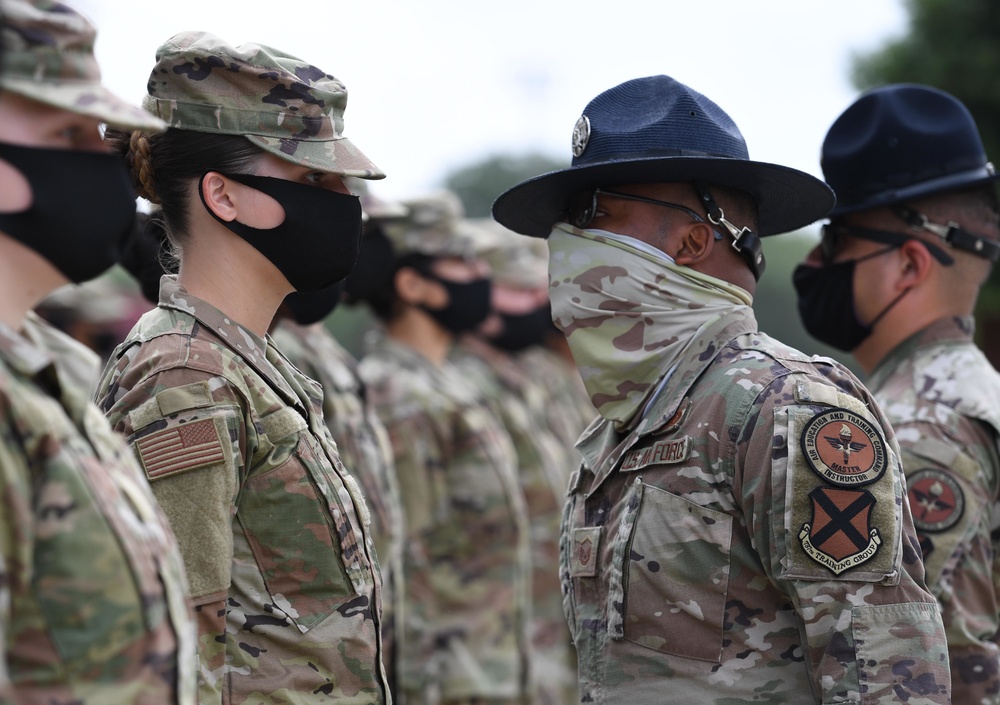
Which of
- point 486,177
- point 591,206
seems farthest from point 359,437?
point 486,177

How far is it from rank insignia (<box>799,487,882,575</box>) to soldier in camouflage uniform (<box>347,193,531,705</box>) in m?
4.52

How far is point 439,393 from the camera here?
24.2 feet

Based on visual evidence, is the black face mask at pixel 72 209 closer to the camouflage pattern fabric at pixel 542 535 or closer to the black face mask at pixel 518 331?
the camouflage pattern fabric at pixel 542 535

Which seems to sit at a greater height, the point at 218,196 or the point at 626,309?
the point at 218,196

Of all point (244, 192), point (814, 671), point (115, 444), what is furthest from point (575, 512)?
point (115, 444)

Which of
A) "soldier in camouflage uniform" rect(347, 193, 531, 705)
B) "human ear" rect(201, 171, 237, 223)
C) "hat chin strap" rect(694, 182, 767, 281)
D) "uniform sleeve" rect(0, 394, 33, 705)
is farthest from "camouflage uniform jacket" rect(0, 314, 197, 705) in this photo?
"soldier in camouflage uniform" rect(347, 193, 531, 705)

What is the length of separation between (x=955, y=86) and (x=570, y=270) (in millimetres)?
11216

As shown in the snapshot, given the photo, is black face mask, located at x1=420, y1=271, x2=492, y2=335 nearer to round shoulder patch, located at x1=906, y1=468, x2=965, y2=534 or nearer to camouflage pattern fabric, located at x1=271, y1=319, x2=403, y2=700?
camouflage pattern fabric, located at x1=271, y1=319, x2=403, y2=700

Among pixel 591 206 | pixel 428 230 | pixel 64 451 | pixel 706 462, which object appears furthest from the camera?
pixel 428 230

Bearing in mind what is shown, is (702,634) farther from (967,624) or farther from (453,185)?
(453,185)

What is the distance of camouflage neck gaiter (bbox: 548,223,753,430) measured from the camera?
318cm

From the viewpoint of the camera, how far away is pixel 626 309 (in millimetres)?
3209

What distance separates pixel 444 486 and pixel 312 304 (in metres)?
3.05

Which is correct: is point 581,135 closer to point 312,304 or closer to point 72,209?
point 312,304
